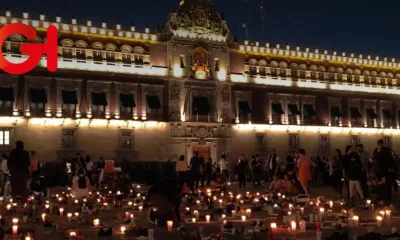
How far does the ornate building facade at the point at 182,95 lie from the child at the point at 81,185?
16770 millimetres

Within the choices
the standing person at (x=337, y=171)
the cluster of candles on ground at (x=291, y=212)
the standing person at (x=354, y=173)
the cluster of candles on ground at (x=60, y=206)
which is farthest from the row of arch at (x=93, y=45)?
the standing person at (x=354, y=173)

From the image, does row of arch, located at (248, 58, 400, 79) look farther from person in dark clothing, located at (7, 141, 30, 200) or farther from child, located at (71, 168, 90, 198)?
person in dark clothing, located at (7, 141, 30, 200)

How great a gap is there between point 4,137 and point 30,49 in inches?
239

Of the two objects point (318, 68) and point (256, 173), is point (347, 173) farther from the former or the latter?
point (318, 68)

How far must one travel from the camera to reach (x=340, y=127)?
156 ft

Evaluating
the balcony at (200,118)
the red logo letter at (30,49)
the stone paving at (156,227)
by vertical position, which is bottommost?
the stone paving at (156,227)

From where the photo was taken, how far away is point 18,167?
16.1 meters

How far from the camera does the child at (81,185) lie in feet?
62.6

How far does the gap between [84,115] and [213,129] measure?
10.3 meters

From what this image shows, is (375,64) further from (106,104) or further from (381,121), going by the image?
(106,104)

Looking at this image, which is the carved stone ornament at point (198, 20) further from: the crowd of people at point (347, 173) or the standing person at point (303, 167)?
the standing person at point (303, 167)

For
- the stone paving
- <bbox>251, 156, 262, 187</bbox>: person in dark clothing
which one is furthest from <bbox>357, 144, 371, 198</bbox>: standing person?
<bbox>251, 156, 262, 187</bbox>: person in dark clothing

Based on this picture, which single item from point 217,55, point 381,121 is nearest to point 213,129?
point 217,55

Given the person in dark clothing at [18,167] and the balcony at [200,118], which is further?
the balcony at [200,118]
